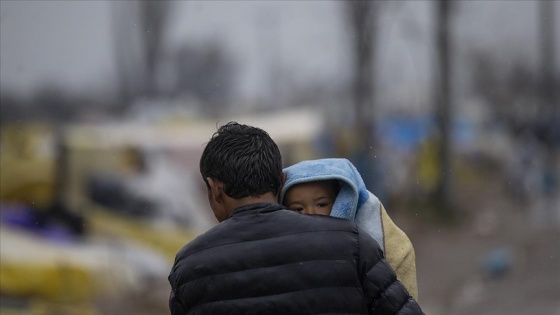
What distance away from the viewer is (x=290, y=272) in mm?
1895

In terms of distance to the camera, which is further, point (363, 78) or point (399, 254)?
point (363, 78)

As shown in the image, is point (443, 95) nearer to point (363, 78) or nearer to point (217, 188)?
point (363, 78)

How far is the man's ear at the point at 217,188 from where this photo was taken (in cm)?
197

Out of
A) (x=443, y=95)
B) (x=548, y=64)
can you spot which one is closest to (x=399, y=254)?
(x=443, y=95)

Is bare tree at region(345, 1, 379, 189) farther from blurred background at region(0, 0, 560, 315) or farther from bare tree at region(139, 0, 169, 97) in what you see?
bare tree at region(139, 0, 169, 97)

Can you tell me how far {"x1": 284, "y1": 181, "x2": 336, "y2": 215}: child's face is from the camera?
206cm

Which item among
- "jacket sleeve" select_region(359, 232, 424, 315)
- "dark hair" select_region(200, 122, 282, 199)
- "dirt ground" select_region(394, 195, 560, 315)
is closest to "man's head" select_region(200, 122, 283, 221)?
"dark hair" select_region(200, 122, 282, 199)

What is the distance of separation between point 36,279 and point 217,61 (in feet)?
6.08

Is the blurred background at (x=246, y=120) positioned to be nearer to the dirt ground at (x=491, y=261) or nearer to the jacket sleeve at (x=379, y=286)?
the dirt ground at (x=491, y=261)

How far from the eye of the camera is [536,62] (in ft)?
27.0

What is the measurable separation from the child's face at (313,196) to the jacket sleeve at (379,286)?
168 millimetres

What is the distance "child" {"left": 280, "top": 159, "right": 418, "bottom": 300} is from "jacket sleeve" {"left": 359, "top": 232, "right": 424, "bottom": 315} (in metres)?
0.13

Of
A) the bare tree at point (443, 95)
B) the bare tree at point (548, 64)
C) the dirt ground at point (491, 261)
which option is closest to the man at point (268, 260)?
the dirt ground at point (491, 261)

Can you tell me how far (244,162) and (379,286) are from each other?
336mm
